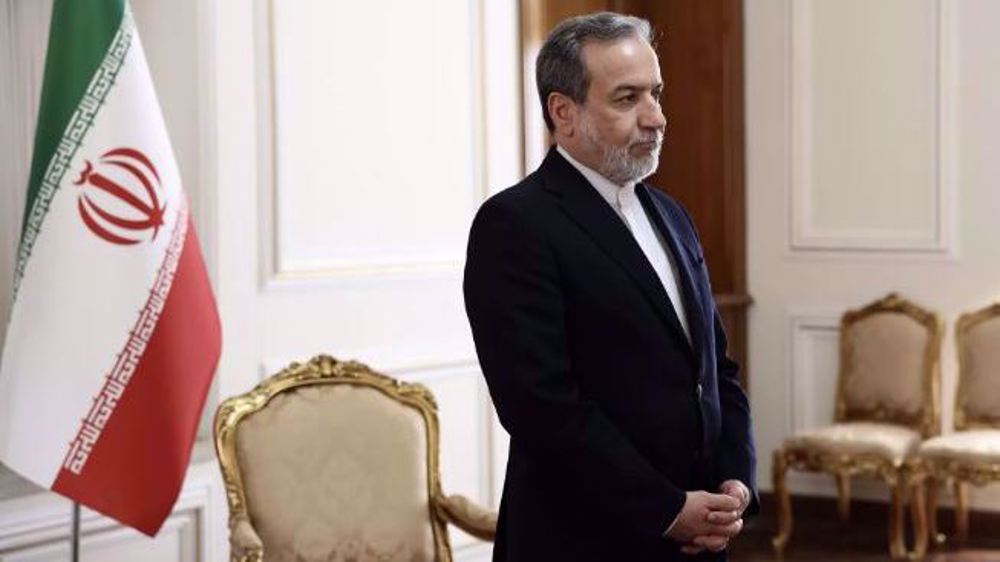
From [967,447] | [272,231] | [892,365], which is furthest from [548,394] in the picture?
[892,365]

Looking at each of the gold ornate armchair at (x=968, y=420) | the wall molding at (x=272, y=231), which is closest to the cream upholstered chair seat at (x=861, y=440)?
the gold ornate armchair at (x=968, y=420)

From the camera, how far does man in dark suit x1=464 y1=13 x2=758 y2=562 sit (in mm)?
2592

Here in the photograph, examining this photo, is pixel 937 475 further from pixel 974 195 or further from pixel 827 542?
pixel 974 195

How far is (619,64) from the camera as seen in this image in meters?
2.62

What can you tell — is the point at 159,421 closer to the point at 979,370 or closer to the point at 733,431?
the point at 733,431

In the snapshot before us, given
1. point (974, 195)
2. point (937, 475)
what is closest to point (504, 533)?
point (937, 475)

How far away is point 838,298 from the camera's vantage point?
7.05 metres

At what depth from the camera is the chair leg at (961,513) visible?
6574mm

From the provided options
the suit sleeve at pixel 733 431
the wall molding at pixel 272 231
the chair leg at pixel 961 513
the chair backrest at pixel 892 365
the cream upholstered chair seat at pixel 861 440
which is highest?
the wall molding at pixel 272 231

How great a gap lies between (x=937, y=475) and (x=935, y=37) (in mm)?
1731

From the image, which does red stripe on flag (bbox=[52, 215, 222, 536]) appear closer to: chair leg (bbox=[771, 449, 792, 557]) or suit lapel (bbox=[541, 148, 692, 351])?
suit lapel (bbox=[541, 148, 692, 351])

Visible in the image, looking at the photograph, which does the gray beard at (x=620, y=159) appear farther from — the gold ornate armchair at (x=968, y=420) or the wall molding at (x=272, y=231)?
the gold ornate armchair at (x=968, y=420)

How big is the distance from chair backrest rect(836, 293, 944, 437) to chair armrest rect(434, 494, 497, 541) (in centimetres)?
318

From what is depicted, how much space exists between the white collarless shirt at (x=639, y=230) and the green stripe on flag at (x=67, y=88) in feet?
3.79
